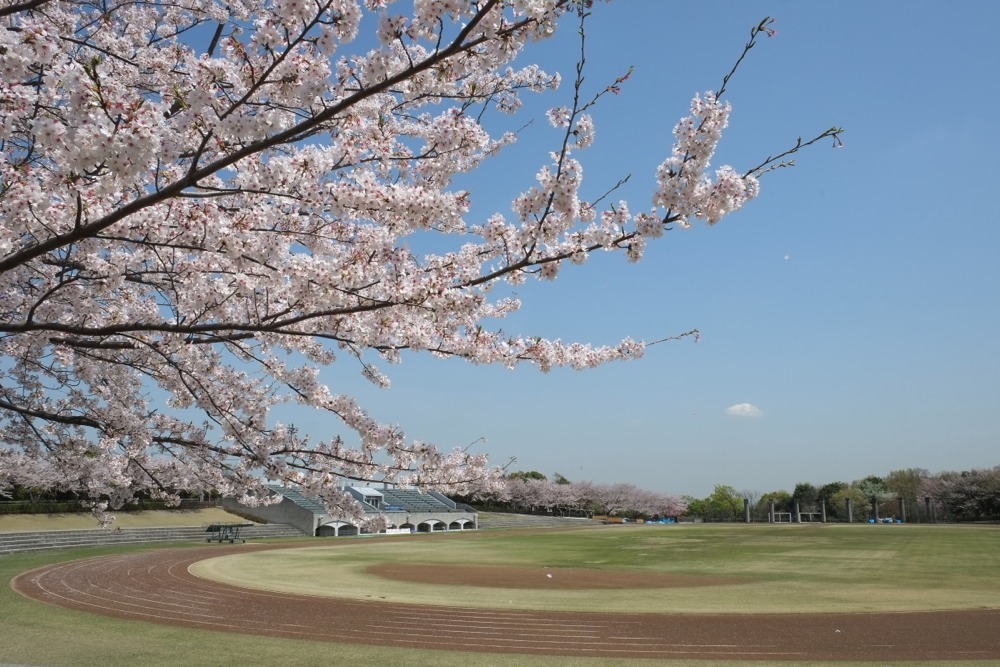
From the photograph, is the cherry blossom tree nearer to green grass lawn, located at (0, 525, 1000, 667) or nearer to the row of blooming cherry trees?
green grass lawn, located at (0, 525, 1000, 667)

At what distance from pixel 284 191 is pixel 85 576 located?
18848 mm

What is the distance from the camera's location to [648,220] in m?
4.05

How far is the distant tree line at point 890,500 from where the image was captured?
215 feet

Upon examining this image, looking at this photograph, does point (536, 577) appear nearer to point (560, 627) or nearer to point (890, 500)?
point (560, 627)

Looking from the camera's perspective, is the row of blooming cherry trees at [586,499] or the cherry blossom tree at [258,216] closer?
the cherry blossom tree at [258,216]

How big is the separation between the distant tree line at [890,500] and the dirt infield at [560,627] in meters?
65.0

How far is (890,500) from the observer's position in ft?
270

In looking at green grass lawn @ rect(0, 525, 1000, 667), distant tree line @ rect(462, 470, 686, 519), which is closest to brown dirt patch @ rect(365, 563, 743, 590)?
green grass lawn @ rect(0, 525, 1000, 667)

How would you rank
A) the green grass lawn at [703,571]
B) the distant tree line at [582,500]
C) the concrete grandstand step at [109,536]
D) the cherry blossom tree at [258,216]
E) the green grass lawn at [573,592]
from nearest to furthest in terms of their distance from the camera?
the cherry blossom tree at [258,216] → the green grass lawn at [573,592] → the green grass lawn at [703,571] → the concrete grandstand step at [109,536] → the distant tree line at [582,500]

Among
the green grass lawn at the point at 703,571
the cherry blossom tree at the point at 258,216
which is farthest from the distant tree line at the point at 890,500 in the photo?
the cherry blossom tree at the point at 258,216

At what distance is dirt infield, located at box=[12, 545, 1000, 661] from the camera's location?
10438 mm

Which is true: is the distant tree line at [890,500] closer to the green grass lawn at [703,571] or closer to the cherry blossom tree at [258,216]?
the green grass lawn at [703,571]

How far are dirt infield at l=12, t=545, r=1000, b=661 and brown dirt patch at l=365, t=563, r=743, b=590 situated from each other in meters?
4.75

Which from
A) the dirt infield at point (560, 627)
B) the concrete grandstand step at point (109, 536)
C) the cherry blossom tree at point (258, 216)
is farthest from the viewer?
the concrete grandstand step at point (109, 536)
